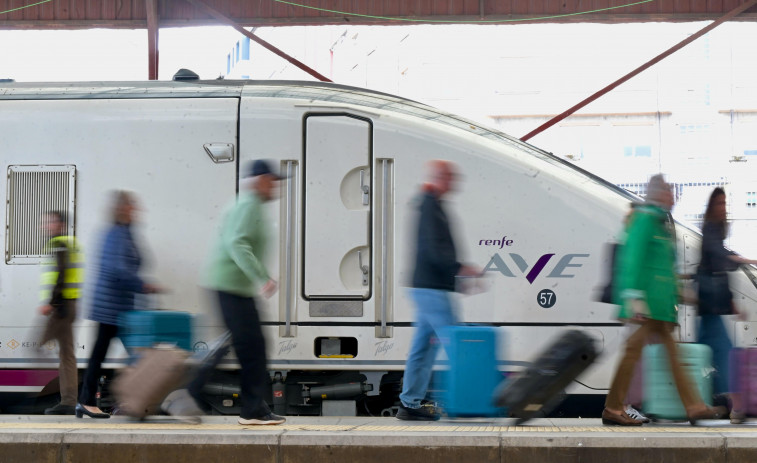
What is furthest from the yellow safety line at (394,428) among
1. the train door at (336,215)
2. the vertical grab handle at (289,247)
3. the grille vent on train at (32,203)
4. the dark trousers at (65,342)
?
the grille vent on train at (32,203)

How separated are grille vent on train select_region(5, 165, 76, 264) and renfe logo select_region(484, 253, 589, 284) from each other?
388cm

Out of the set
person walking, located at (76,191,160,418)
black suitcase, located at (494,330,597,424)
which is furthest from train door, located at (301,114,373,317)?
black suitcase, located at (494,330,597,424)

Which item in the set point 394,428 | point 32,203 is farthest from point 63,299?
point 394,428

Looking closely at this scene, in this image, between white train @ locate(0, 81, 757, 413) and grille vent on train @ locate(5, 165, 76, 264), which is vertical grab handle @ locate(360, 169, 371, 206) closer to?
white train @ locate(0, 81, 757, 413)

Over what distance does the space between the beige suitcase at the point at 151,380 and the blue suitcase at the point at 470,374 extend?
188cm

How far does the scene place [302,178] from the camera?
9.07 metres

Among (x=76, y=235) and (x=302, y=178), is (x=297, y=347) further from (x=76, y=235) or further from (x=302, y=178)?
(x=76, y=235)

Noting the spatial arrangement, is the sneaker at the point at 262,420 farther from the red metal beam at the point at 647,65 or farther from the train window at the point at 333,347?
the red metal beam at the point at 647,65

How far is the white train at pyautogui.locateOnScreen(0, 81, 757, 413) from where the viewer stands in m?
8.84

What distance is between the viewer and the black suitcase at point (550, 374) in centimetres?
667

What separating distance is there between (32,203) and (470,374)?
15.2 feet

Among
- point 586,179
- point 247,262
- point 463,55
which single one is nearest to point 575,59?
point 463,55

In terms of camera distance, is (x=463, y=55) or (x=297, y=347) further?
(x=463, y=55)

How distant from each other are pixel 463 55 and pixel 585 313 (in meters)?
31.9
